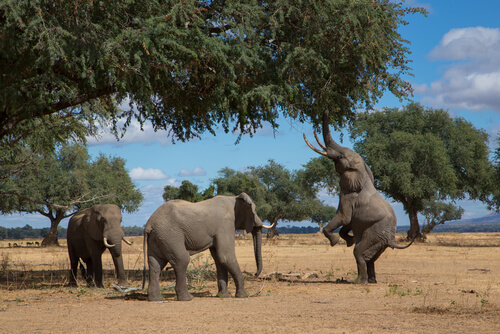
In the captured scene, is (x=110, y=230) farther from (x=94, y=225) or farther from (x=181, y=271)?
(x=181, y=271)

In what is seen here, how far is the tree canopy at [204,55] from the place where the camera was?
11.8 meters

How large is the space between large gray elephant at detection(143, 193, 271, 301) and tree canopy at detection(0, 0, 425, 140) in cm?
317

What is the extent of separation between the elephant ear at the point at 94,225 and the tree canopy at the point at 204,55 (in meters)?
2.61

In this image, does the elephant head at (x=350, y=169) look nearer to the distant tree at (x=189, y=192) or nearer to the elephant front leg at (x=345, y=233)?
the elephant front leg at (x=345, y=233)

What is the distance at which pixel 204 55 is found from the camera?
43.0ft

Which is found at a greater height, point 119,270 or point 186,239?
point 186,239

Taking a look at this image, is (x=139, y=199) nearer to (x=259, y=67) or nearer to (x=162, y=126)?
(x=162, y=126)

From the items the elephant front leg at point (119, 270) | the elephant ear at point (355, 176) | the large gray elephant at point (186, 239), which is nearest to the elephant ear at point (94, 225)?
the elephant front leg at point (119, 270)

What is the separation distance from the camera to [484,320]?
8.29 metres

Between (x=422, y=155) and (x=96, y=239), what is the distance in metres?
28.4

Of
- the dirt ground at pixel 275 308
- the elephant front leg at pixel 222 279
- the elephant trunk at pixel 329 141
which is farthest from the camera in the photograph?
the elephant trunk at pixel 329 141

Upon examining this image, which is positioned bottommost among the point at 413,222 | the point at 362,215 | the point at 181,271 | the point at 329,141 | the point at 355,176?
the point at 181,271

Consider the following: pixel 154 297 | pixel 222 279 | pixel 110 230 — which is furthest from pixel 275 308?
pixel 110 230

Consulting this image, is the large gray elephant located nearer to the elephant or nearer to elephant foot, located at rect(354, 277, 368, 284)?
the elephant
